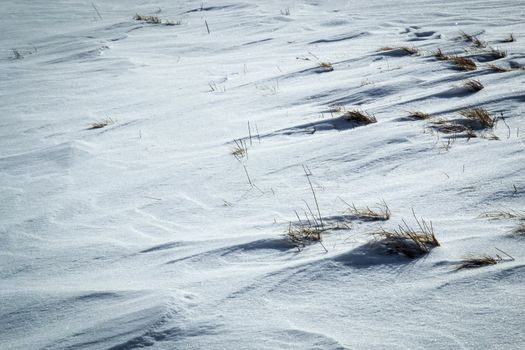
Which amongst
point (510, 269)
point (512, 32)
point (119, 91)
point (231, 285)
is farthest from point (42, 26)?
point (510, 269)

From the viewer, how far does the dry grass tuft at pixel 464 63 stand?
370cm

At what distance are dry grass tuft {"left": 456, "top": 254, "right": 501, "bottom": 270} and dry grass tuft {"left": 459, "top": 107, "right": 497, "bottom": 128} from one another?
1362 mm

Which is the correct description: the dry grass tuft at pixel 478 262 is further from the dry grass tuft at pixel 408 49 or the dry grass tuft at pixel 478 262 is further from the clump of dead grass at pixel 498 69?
the dry grass tuft at pixel 408 49

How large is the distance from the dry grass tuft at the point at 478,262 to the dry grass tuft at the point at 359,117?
5.25 ft

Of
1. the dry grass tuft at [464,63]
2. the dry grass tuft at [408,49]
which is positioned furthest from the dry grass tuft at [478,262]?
the dry grass tuft at [408,49]

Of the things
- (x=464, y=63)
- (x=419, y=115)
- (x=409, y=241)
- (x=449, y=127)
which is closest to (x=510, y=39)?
(x=464, y=63)

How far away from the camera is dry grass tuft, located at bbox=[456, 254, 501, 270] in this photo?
1536mm

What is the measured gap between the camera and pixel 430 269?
159 centimetres

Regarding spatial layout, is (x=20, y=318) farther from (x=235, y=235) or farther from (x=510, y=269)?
(x=510, y=269)

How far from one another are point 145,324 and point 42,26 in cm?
839

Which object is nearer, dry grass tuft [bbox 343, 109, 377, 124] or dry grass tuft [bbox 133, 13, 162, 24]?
dry grass tuft [bbox 343, 109, 377, 124]

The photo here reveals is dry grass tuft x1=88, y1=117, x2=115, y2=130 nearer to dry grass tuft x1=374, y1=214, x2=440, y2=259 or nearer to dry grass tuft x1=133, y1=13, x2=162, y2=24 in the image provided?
dry grass tuft x1=374, y1=214, x2=440, y2=259

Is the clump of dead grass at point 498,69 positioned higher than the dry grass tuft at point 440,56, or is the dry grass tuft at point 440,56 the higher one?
the dry grass tuft at point 440,56

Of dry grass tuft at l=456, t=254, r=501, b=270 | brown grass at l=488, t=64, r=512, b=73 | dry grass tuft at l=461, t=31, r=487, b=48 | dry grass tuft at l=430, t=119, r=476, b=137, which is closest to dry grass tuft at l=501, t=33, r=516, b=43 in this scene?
dry grass tuft at l=461, t=31, r=487, b=48
